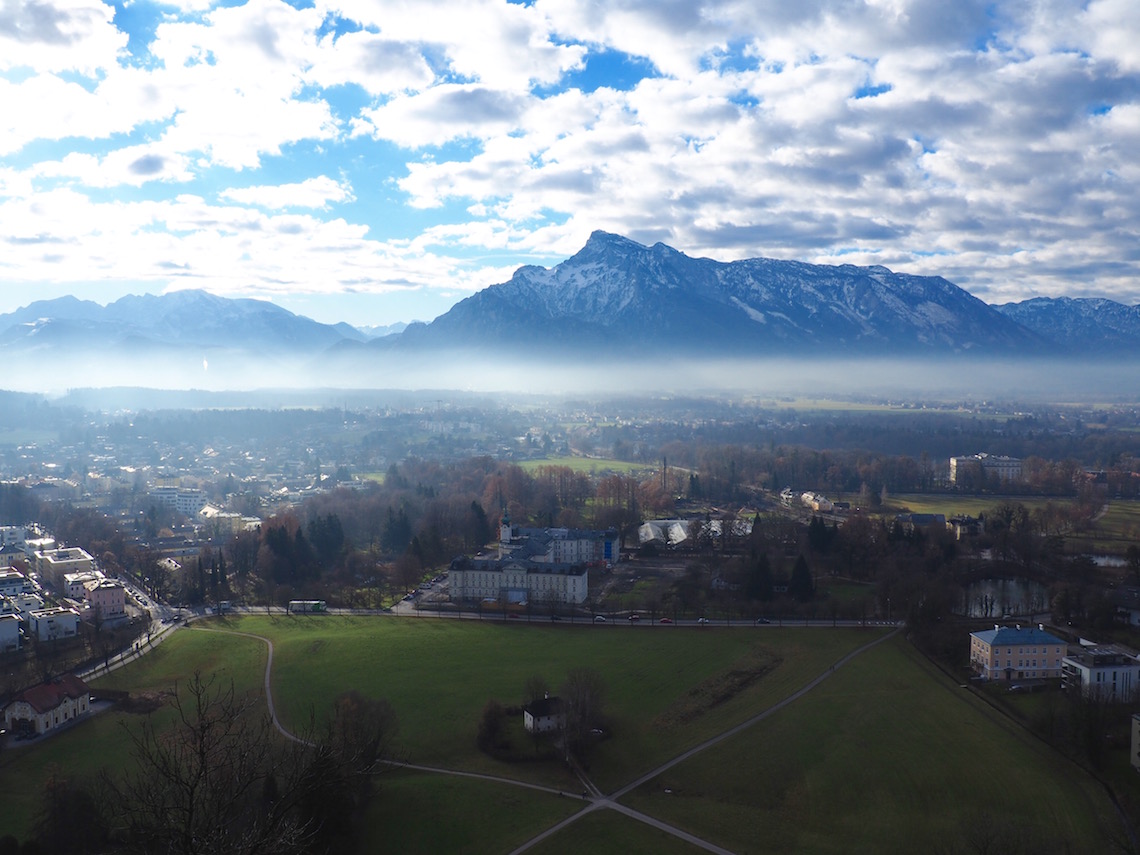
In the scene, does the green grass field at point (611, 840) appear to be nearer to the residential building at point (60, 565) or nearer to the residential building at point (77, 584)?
the residential building at point (77, 584)

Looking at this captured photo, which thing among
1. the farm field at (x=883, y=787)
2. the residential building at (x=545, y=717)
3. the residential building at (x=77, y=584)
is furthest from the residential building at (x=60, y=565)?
the farm field at (x=883, y=787)

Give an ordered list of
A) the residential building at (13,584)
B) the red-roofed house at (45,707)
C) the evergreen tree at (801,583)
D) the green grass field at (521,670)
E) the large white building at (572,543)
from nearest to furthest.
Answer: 1. the green grass field at (521,670)
2. the red-roofed house at (45,707)
3. the evergreen tree at (801,583)
4. the residential building at (13,584)
5. the large white building at (572,543)

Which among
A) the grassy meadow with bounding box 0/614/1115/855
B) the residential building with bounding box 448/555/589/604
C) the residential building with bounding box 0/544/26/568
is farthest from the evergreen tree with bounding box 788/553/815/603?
the residential building with bounding box 0/544/26/568

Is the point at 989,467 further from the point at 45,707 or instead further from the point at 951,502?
the point at 45,707

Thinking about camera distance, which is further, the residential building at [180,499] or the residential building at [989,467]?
the residential building at [989,467]

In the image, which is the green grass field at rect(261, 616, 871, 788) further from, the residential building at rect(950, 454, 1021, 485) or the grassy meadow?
the residential building at rect(950, 454, 1021, 485)

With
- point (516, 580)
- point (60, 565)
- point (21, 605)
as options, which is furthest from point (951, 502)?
point (21, 605)
